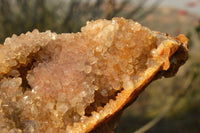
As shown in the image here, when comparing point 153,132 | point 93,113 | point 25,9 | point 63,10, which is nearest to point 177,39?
point 93,113

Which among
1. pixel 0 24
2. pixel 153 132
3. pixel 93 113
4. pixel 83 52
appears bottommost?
pixel 93 113

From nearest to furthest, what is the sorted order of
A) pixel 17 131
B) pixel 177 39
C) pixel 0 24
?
1. pixel 17 131
2. pixel 177 39
3. pixel 0 24

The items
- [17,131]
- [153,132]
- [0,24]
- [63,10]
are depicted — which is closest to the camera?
[17,131]

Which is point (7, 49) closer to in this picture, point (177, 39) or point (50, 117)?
point (50, 117)

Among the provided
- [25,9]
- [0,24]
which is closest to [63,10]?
[25,9]

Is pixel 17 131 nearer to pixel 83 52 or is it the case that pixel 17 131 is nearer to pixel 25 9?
pixel 83 52

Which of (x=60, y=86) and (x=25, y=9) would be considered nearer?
(x=60, y=86)

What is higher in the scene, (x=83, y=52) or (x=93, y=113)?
(x=83, y=52)
